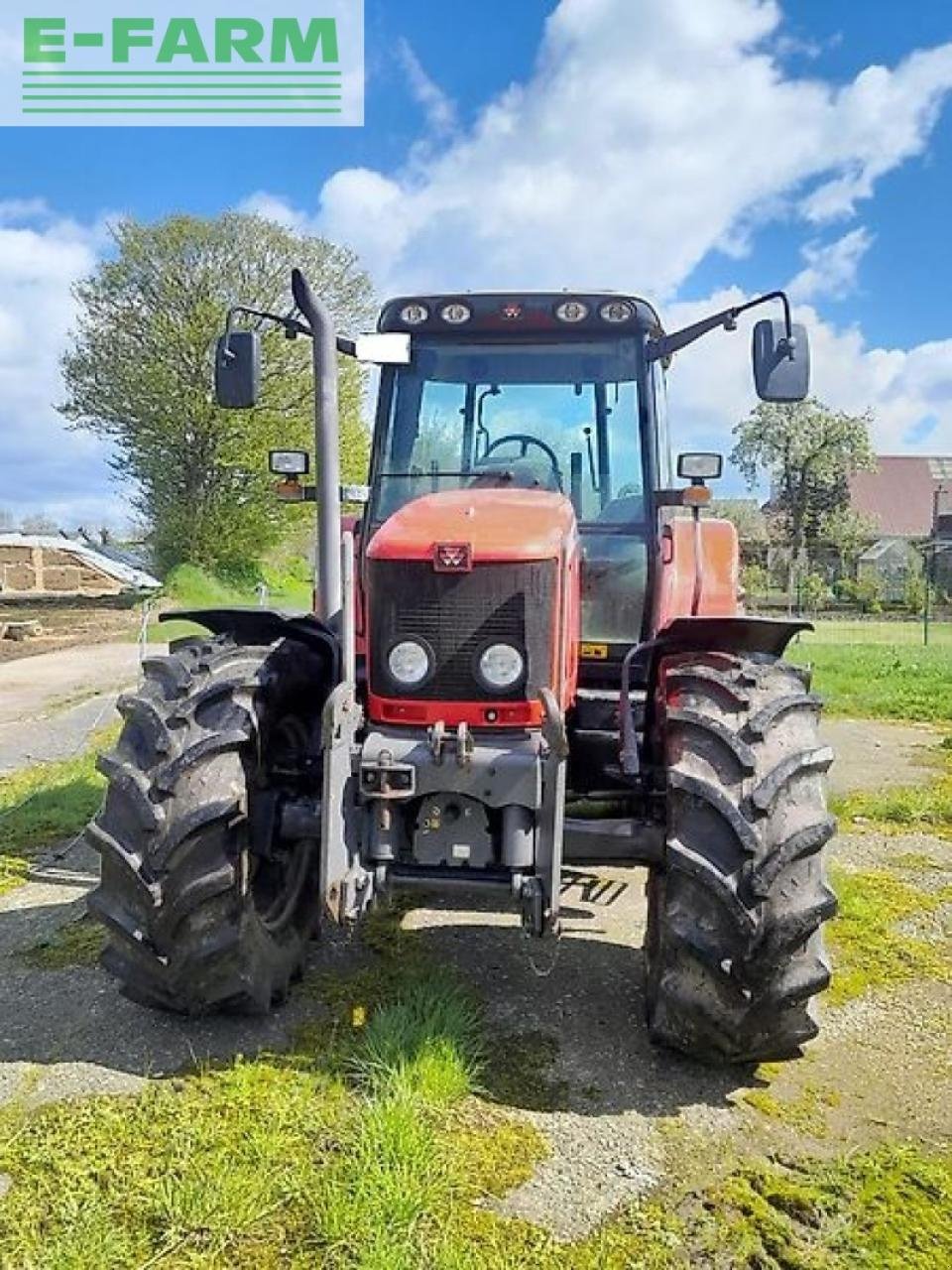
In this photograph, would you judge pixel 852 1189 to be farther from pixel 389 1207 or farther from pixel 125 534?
pixel 125 534

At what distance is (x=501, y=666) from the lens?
10.2 ft

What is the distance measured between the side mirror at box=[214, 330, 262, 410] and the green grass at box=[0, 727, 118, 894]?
254cm

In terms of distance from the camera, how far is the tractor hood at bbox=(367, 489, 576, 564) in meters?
3.11

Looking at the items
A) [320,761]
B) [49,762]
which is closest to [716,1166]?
[320,761]

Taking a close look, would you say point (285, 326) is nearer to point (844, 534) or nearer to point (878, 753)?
point (878, 753)

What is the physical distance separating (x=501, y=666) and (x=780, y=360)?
1.69 m

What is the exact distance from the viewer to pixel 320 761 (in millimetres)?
3566

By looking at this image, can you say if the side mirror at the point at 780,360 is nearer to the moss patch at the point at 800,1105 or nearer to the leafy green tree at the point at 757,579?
the moss patch at the point at 800,1105

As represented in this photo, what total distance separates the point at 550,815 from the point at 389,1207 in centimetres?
103

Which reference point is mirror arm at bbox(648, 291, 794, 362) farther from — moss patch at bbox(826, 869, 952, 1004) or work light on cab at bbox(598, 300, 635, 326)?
moss patch at bbox(826, 869, 952, 1004)

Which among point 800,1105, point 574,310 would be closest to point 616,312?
point 574,310

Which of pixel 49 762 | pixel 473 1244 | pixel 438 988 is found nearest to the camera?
pixel 473 1244

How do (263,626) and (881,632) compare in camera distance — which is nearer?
(263,626)

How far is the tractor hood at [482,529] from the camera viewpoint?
3.11 meters
